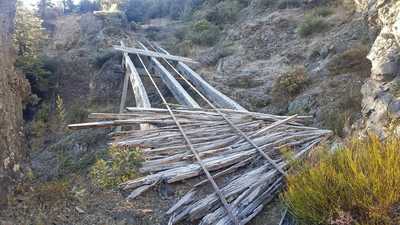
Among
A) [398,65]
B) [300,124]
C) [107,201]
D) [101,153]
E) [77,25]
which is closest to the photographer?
[107,201]

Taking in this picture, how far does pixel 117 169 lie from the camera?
240 inches

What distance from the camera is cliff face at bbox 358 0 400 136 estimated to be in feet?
19.1

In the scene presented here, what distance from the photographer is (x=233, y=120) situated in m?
8.67

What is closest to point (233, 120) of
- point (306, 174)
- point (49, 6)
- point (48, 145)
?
point (306, 174)

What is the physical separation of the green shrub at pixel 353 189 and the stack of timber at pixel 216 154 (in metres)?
0.94

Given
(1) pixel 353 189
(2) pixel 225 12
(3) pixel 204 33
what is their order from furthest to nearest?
1. (2) pixel 225 12
2. (3) pixel 204 33
3. (1) pixel 353 189

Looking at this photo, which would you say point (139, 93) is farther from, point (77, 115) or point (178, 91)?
point (77, 115)

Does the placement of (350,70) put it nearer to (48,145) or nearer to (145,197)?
A: (145,197)

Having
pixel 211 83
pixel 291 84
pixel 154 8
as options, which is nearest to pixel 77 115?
pixel 211 83

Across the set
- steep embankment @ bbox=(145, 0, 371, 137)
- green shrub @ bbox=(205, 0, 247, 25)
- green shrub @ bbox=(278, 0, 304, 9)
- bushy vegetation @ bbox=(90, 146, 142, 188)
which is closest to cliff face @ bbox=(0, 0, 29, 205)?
bushy vegetation @ bbox=(90, 146, 142, 188)

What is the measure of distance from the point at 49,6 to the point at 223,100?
32.4m

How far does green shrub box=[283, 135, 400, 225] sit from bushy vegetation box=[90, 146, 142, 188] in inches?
105

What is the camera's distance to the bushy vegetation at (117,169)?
19.5 ft

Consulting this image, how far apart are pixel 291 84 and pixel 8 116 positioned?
23.1 ft
